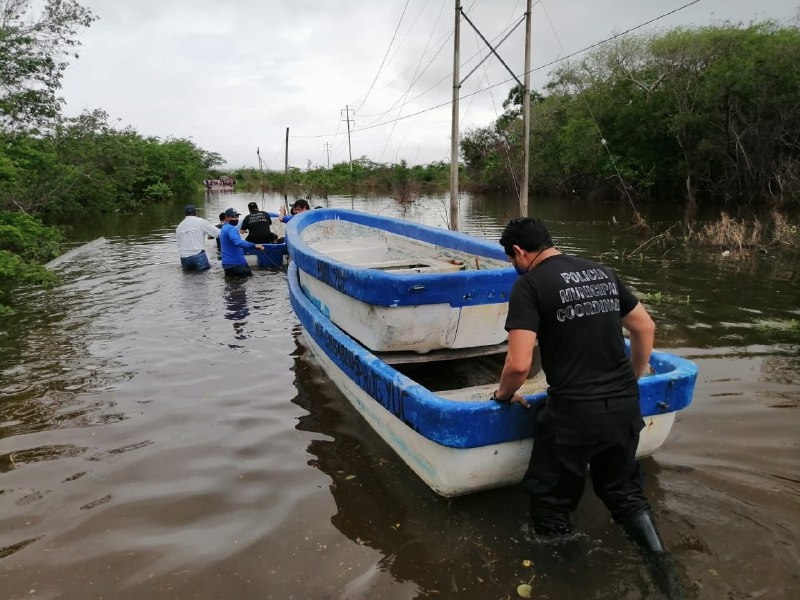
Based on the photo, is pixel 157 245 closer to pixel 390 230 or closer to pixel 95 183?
pixel 390 230

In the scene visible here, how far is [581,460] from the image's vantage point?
267 centimetres

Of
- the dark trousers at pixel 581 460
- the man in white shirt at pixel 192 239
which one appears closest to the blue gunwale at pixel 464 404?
the dark trousers at pixel 581 460

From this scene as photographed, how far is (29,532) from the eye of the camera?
3139 millimetres

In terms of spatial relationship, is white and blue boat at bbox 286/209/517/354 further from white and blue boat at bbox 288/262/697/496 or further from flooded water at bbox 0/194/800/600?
flooded water at bbox 0/194/800/600

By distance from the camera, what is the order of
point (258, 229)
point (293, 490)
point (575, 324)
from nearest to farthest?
point (575, 324)
point (293, 490)
point (258, 229)

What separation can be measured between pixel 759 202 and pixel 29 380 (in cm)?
2844

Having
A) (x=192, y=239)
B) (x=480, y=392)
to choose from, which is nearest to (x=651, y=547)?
(x=480, y=392)

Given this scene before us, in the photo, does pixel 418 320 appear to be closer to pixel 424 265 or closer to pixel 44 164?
pixel 424 265

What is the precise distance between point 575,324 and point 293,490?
2.08 meters

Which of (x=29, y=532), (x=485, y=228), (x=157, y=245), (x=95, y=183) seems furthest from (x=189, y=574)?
(x=95, y=183)

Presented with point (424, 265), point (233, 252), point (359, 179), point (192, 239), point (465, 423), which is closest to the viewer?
point (465, 423)

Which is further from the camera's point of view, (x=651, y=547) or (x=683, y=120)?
(x=683, y=120)

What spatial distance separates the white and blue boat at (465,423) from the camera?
9.65ft

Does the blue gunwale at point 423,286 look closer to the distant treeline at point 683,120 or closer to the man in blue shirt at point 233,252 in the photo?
the man in blue shirt at point 233,252
